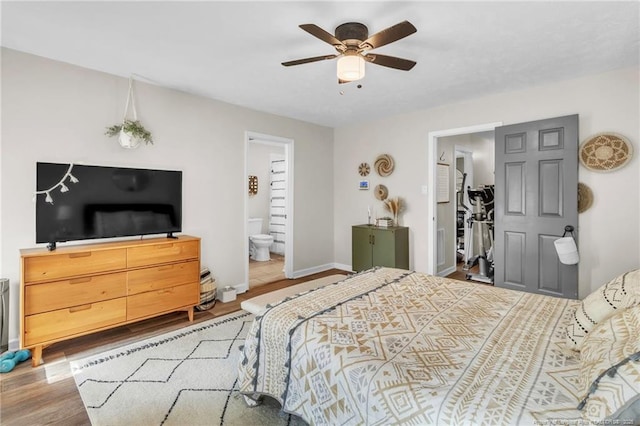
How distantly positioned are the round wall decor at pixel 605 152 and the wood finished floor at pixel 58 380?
13.8 feet

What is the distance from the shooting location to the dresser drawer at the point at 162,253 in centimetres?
284

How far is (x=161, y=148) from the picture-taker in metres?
3.43

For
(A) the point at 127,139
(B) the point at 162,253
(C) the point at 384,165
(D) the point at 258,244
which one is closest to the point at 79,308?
(B) the point at 162,253

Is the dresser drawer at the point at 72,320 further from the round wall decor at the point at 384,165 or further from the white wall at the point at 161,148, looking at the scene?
the round wall decor at the point at 384,165

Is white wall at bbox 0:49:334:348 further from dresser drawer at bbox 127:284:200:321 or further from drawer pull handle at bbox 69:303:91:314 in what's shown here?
dresser drawer at bbox 127:284:200:321

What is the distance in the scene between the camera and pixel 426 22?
218cm

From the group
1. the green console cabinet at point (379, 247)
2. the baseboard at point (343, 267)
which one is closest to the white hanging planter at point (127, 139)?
the green console cabinet at point (379, 247)

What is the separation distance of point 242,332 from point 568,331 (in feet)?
8.04

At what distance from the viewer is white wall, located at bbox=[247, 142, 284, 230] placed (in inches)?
264

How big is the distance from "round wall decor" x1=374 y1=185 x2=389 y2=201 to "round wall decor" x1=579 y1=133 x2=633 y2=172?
2.34 metres

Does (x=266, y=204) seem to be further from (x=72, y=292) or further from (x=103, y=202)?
(x=72, y=292)

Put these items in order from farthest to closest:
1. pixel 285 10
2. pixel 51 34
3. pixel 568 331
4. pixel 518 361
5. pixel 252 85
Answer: pixel 252 85
pixel 51 34
pixel 285 10
pixel 568 331
pixel 518 361

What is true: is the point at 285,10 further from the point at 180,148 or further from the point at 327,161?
the point at 327,161

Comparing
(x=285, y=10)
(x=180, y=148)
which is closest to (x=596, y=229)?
(x=285, y=10)
